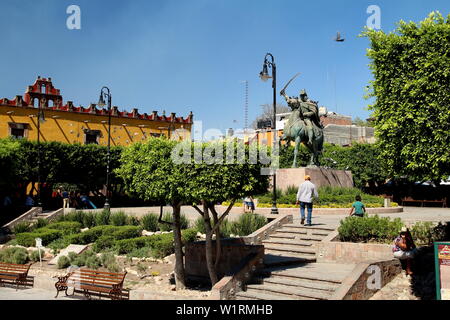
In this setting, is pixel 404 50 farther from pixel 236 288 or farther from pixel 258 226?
pixel 258 226

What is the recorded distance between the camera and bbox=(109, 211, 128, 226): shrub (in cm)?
1944

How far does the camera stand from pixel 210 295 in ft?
30.0

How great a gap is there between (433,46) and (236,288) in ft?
20.9

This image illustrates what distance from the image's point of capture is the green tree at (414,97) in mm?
8523

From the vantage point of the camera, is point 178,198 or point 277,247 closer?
point 178,198

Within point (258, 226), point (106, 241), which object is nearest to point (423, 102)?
point (258, 226)

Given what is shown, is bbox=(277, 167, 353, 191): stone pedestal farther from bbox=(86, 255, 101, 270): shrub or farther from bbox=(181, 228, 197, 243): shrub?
bbox=(86, 255, 101, 270): shrub

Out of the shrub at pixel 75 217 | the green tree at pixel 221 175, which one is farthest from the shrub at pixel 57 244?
the green tree at pixel 221 175

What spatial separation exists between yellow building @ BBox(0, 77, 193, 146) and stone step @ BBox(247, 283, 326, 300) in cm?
2725

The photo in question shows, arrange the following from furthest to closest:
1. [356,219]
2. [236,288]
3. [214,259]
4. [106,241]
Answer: [106,241] → [356,219] → [214,259] → [236,288]

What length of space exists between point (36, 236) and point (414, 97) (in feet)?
51.6

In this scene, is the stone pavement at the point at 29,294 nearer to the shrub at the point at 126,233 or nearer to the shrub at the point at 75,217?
the shrub at the point at 126,233

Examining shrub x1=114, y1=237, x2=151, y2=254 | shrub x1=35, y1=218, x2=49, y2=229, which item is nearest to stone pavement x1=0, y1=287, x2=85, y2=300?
shrub x1=114, y1=237, x2=151, y2=254

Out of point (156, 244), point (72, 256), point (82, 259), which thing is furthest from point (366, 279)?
point (72, 256)
